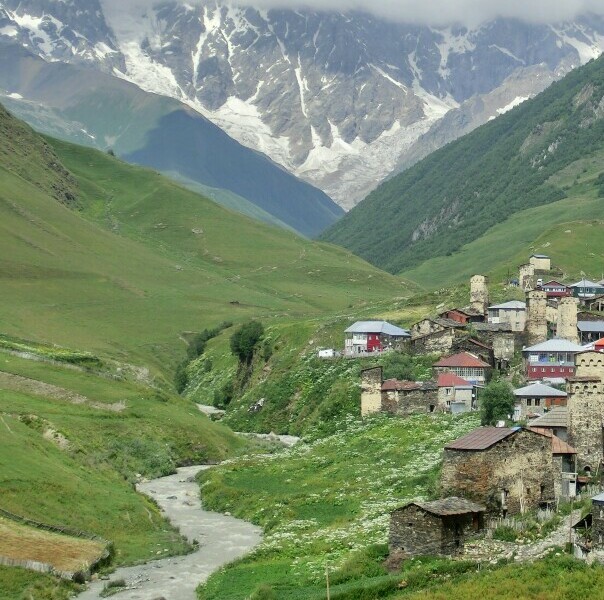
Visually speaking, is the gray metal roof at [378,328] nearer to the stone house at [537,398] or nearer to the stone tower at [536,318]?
the stone tower at [536,318]

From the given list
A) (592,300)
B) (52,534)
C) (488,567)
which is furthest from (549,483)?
(592,300)

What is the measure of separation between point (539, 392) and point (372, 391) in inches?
673

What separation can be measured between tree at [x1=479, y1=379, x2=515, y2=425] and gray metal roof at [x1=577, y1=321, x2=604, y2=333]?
27.5 metres

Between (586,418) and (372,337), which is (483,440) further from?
(372,337)

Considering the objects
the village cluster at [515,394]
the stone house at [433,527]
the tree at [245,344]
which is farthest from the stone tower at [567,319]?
the stone house at [433,527]

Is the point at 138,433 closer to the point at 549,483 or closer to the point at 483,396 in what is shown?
the point at 483,396

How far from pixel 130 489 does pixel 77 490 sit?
947 centimetres

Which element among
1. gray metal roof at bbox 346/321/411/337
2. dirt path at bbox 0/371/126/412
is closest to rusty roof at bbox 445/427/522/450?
dirt path at bbox 0/371/126/412

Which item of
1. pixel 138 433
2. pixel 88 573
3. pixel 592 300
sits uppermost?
pixel 592 300

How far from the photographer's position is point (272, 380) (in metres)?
134

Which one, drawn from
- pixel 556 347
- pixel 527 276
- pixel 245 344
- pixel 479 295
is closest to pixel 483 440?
pixel 556 347

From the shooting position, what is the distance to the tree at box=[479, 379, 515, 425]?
283 ft

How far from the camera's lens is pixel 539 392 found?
9188cm

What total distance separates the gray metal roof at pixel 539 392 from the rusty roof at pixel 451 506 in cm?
3334
